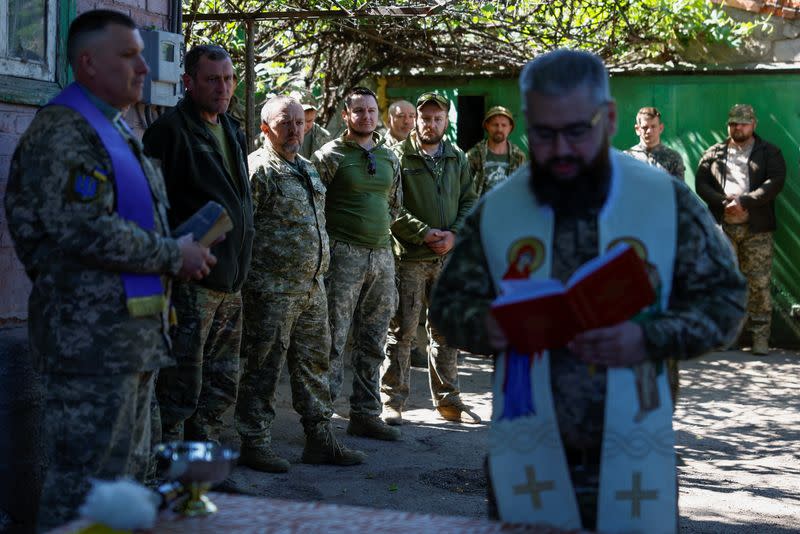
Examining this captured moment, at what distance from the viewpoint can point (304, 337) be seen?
6543 mm

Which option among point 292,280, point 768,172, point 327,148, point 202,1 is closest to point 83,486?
point 292,280

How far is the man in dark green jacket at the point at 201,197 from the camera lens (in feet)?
17.7

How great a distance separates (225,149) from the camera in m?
5.69

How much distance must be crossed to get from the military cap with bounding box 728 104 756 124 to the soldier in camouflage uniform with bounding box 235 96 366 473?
618 centimetres

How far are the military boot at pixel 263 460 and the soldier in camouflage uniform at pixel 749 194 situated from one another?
6480mm

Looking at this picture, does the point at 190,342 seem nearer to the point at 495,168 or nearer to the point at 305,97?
the point at 495,168

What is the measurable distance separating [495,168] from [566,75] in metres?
7.11

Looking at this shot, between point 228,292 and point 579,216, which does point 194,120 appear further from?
point 579,216

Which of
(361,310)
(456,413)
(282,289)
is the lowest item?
(456,413)

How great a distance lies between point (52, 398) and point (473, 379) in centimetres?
640

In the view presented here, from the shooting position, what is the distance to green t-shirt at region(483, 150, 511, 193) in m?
9.81

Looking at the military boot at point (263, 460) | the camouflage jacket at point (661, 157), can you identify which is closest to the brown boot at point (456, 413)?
the military boot at point (263, 460)

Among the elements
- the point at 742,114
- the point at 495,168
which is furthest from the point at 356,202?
the point at 742,114

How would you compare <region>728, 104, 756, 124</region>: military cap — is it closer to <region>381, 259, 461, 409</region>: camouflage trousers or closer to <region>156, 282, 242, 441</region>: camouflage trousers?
<region>381, 259, 461, 409</region>: camouflage trousers
